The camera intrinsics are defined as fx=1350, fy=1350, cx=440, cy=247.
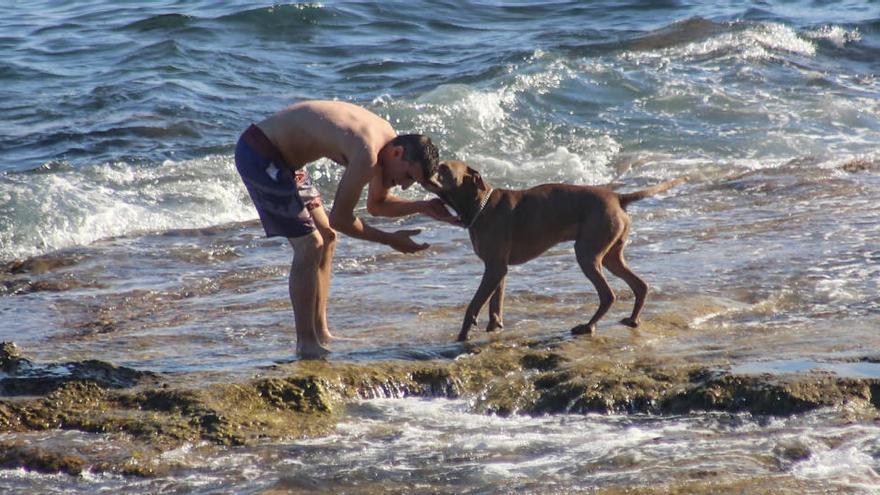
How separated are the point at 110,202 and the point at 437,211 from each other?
249 inches

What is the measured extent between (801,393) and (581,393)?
981 mm

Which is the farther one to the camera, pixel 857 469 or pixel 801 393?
pixel 801 393

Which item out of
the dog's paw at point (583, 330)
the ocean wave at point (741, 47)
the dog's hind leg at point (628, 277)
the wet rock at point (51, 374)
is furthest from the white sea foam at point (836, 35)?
the wet rock at point (51, 374)

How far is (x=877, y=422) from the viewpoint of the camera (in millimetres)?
5641

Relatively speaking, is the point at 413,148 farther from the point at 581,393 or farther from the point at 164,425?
the point at 164,425

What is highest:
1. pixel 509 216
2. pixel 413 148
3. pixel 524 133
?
pixel 413 148

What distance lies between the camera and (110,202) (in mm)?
12820

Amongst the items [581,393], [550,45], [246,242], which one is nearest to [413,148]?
[581,393]

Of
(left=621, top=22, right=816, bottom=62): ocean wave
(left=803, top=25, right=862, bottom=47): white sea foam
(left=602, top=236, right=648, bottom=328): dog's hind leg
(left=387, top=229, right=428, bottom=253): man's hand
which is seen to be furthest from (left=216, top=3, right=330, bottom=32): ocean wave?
(left=387, top=229, right=428, bottom=253): man's hand

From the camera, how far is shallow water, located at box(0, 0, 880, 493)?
18.2ft

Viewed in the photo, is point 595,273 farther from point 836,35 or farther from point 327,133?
point 836,35

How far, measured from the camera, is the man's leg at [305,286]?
7.12 meters

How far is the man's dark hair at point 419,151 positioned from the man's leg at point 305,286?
711 millimetres

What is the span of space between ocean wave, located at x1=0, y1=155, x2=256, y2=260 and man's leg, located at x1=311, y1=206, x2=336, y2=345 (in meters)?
4.67
